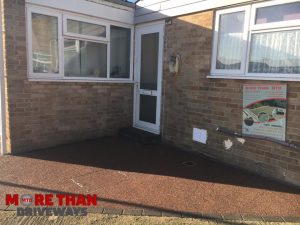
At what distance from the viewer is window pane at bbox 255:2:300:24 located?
148 inches

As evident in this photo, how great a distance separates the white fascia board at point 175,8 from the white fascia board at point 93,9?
263 mm

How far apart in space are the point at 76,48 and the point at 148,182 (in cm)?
334

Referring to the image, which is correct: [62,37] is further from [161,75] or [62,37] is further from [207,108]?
[207,108]

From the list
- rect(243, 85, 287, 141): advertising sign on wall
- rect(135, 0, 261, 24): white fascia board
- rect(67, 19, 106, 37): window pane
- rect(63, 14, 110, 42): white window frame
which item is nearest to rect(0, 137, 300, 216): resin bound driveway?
rect(243, 85, 287, 141): advertising sign on wall

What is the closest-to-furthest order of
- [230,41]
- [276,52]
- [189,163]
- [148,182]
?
[148,182] < [276,52] < [230,41] < [189,163]

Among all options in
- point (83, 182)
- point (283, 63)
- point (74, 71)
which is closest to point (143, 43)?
point (74, 71)

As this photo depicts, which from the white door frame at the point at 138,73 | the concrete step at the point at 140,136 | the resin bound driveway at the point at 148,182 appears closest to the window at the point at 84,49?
the white door frame at the point at 138,73

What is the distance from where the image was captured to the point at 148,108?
633cm

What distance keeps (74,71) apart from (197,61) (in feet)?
8.59

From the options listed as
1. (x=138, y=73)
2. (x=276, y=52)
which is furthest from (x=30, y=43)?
(x=276, y=52)

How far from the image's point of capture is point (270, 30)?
4.02m
